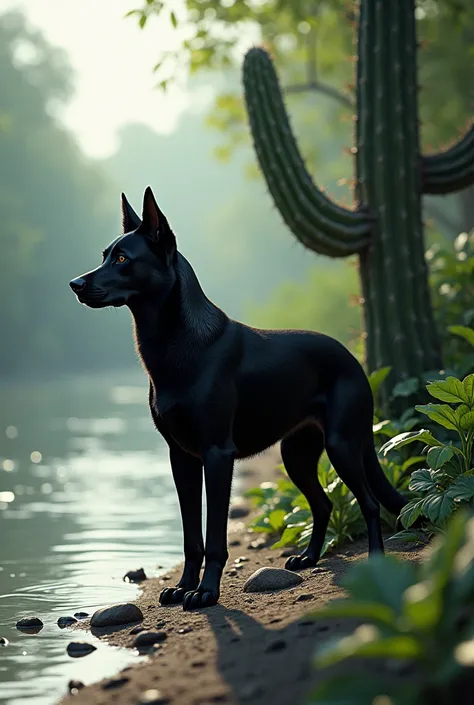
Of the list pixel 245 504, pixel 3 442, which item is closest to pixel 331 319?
pixel 3 442

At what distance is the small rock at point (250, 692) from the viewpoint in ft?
10.8

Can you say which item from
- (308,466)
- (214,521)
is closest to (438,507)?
(308,466)

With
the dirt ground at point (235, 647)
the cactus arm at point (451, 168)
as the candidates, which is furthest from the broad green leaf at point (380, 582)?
the cactus arm at point (451, 168)

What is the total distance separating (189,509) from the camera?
17.6ft

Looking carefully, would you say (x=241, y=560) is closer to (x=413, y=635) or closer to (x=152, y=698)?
(x=152, y=698)

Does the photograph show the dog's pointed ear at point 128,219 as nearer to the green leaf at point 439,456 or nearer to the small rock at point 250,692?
the green leaf at point 439,456

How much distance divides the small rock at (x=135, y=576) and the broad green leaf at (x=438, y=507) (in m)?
2.04

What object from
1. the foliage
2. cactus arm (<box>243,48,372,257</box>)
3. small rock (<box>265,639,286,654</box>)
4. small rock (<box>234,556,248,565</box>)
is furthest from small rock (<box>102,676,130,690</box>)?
cactus arm (<box>243,48,372,257</box>)

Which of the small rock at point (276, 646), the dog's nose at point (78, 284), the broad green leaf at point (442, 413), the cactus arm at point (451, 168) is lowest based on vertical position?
the small rock at point (276, 646)

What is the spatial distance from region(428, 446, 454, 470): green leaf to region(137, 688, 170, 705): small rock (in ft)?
7.52

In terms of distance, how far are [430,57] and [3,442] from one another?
39.0ft

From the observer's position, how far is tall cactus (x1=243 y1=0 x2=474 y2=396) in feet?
26.2

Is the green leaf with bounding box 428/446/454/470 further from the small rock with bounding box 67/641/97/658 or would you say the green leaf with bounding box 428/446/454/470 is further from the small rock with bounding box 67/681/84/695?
the small rock with bounding box 67/681/84/695

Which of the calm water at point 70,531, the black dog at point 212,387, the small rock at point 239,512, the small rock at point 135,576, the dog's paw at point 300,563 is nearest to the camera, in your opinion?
the calm water at point 70,531
